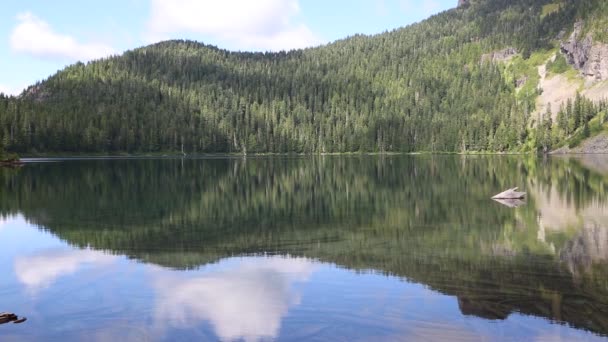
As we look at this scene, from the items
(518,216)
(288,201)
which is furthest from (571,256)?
(288,201)

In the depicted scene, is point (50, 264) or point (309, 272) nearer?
point (309, 272)

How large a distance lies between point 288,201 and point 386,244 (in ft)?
64.9

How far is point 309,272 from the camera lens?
68.7 ft

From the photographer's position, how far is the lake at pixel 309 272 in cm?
1509

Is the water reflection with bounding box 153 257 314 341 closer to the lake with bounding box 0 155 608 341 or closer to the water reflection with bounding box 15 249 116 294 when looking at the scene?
the lake with bounding box 0 155 608 341

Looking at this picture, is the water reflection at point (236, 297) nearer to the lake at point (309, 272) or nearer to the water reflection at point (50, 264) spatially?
the lake at point (309, 272)

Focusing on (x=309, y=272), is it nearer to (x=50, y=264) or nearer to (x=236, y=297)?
(x=236, y=297)

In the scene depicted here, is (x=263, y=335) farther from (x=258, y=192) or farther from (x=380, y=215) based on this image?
(x=258, y=192)

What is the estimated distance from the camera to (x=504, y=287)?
18219mm

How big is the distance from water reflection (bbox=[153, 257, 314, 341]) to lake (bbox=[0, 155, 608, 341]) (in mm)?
69

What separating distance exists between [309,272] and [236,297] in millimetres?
3734

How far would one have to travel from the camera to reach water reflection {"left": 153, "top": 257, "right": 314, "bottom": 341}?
15.4 m

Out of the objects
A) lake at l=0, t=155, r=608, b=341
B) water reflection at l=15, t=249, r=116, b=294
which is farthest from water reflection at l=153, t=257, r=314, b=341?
water reflection at l=15, t=249, r=116, b=294

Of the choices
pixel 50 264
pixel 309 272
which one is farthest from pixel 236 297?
pixel 50 264
